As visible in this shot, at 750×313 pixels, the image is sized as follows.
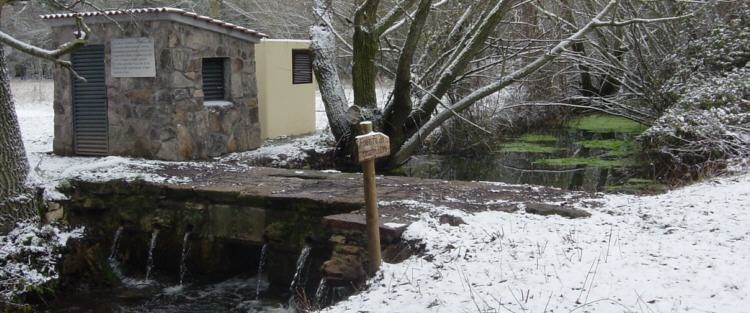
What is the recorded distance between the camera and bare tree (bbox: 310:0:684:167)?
1060 cm

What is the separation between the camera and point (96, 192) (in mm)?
8352

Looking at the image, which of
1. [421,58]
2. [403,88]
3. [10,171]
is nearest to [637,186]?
[403,88]

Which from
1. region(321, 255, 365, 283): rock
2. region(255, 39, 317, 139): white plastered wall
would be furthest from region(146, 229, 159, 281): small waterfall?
region(255, 39, 317, 139): white plastered wall

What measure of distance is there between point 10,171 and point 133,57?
3216mm

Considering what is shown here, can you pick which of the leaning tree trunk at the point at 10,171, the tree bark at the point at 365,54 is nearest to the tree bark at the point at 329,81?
the tree bark at the point at 365,54

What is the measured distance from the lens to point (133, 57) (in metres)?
10.2

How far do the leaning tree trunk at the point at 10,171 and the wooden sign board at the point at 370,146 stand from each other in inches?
163

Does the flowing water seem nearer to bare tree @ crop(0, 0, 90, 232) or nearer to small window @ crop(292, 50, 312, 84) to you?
bare tree @ crop(0, 0, 90, 232)

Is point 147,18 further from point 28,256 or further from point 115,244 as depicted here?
point 28,256

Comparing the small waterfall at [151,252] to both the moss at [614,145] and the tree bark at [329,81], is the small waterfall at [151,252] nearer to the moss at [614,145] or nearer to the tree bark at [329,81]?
the tree bark at [329,81]

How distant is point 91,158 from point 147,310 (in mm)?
4168

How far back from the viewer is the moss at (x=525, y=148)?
1400 cm

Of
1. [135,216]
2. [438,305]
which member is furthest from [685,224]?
[135,216]

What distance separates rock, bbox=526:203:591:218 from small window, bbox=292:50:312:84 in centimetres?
801
